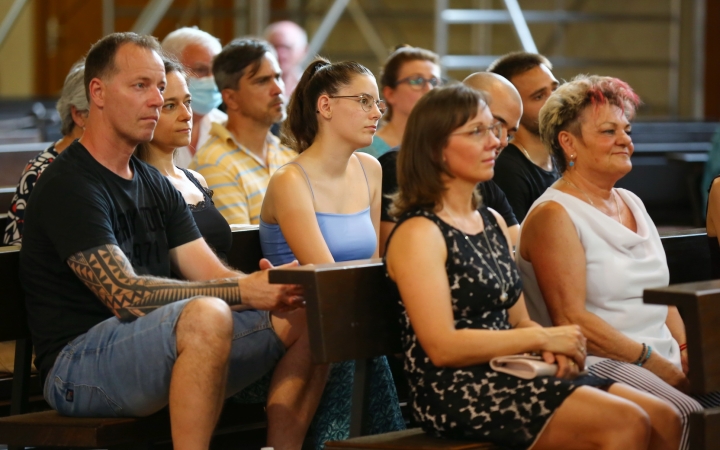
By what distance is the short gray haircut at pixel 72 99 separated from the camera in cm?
342

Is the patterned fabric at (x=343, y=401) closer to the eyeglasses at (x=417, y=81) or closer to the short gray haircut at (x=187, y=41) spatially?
the eyeglasses at (x=417, y=81)

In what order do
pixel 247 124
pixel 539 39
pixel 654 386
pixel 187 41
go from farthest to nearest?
pixel 539 39
pixel 187 41
pixel 247 124
pixel 654 386

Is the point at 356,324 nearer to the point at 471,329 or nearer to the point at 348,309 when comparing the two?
the point at 348,309

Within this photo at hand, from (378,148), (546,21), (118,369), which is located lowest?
(118,369)

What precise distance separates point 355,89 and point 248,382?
0.91 meters

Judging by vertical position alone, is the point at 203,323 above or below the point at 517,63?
below

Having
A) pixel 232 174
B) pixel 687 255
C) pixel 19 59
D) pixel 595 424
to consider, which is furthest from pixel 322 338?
pixel 19 59

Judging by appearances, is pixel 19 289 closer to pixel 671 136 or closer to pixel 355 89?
pixel 355 89

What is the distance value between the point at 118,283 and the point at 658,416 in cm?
123

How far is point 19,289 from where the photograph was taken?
8.70ft

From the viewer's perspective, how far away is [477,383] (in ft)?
7.51

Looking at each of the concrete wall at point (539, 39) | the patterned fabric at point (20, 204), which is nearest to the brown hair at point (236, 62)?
the patterned fabric at point (20, 204)

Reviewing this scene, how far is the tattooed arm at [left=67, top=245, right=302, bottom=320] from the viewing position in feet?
8.14

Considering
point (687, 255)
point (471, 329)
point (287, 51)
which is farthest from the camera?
point (287, 51)
